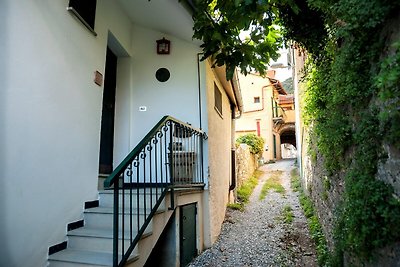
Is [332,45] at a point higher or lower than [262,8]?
lower

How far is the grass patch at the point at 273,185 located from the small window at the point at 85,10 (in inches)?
278

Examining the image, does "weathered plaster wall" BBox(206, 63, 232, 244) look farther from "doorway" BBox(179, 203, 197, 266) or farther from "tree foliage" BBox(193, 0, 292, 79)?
"tree foliage" BBox(193, 0, 292, 79)

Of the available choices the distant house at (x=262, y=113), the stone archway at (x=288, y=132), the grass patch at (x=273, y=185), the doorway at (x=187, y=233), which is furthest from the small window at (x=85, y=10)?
the stone archway at (x=288, y=132)

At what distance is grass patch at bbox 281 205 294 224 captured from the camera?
5.93 metres

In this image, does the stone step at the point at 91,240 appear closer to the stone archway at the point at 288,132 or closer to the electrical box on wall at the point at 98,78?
the electrical box on wall at the point at 98,78

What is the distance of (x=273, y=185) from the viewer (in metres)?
10.6

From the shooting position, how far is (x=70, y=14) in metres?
3.15

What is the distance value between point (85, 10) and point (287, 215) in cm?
566

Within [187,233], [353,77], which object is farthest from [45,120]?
[353,77]

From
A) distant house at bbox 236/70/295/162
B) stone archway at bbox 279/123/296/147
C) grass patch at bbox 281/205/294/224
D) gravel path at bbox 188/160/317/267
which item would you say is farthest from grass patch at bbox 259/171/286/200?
stone archway at bbox 279/123/296/147

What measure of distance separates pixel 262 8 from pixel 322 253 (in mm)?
3089

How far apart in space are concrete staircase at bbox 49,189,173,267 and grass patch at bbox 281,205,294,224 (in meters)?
3.53

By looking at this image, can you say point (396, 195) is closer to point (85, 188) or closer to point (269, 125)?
point (85, 188)

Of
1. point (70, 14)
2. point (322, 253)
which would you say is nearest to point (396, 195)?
point (322, 253)
